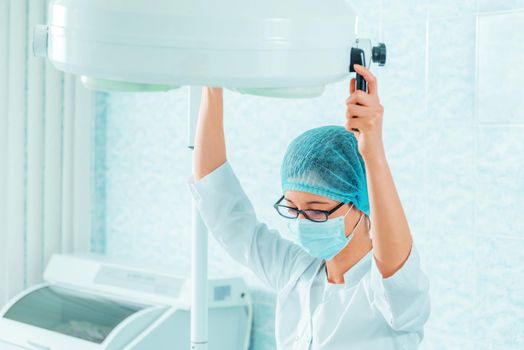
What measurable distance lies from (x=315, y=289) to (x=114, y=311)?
117 centimetres

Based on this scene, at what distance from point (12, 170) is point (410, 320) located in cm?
195

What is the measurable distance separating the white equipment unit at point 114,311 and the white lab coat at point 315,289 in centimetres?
81

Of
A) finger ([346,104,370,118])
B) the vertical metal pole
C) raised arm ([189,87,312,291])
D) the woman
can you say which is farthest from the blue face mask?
finger ([346,104,370,118])

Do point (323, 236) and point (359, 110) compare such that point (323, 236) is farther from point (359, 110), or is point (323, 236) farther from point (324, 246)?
point (359, 110)

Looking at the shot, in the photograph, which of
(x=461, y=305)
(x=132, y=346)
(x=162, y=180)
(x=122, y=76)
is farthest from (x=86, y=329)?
(x=122, y=76)

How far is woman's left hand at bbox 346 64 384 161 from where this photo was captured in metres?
1.06

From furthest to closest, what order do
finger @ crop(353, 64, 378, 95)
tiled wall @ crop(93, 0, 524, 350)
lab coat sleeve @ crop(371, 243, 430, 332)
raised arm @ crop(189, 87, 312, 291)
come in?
tiled wall @ crop(93, 0, 524, 350), raised arm @ crop(189, 87, 312, 291), lab coat sleeve @ crop(371, 243, 430, 332), finger @ crop(353, 64, 378, 95)

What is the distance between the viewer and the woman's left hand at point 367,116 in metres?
1.06

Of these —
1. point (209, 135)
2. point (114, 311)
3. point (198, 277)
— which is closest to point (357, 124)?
point (209, 135)

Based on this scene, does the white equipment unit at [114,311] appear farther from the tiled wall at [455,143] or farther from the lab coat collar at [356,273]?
the lab coat collar at [356,273]

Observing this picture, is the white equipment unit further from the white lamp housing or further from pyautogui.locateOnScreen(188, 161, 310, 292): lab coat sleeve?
the white lamp housing

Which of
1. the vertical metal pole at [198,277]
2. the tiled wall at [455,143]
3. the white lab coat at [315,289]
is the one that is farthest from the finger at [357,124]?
the tiled wall at [455,143]

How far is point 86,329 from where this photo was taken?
2.54 m

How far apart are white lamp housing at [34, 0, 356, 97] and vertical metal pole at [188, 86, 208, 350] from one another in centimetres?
78
